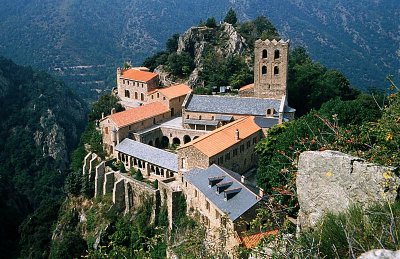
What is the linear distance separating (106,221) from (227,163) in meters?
13.9

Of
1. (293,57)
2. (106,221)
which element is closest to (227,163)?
(106,221)

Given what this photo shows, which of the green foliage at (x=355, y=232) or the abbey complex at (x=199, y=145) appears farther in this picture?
the abbey complex at (x=199, y=145)

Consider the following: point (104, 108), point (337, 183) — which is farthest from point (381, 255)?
point (104, 108)

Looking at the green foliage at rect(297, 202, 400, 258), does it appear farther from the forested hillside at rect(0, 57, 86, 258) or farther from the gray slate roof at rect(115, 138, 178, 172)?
the forested hillside at rect(0, 57, 86, 258)

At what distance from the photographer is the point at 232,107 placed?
185 ft

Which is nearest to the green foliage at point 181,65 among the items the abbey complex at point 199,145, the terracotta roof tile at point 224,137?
the abbey complex at point 199,145

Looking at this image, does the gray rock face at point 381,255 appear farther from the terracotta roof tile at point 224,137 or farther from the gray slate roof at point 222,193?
the terracotta roof tile at point 224,137

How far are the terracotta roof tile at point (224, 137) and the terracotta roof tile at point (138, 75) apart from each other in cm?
2281

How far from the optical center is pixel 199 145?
44.7 m

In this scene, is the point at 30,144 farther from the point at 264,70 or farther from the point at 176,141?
the point at 264,70

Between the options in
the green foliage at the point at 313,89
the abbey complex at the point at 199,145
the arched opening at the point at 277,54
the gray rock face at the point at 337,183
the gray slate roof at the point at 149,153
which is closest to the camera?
the gray rock face at the point at 337,183

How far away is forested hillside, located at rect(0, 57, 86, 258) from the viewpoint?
77.6 meters

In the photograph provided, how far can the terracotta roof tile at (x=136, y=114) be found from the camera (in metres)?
55.6

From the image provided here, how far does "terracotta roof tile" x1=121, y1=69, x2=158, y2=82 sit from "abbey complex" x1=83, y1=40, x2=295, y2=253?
5.10 meters
